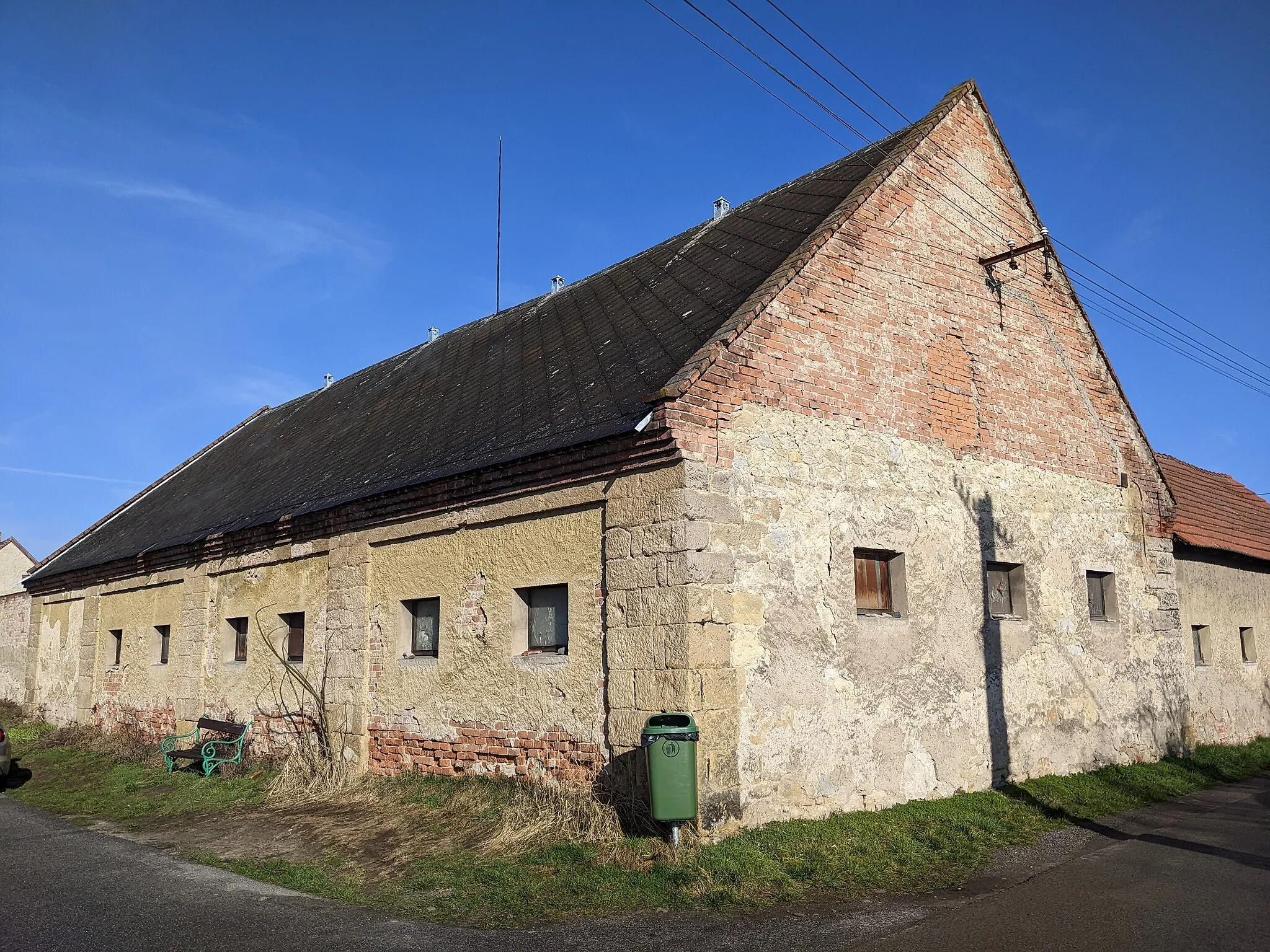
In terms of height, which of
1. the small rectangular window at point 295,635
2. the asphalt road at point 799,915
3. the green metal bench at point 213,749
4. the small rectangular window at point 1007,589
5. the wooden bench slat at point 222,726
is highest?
the small rectangular window at point 1007,589

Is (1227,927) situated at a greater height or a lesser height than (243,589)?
lesser

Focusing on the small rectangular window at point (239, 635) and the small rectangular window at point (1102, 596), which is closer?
the small rectangular window at point (1102, 596)

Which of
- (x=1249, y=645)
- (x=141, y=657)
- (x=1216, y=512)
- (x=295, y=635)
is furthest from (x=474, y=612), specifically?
(x=1216, y=512)

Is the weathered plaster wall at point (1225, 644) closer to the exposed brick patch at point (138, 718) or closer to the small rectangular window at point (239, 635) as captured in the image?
the small rectangular window at point (239, 635)

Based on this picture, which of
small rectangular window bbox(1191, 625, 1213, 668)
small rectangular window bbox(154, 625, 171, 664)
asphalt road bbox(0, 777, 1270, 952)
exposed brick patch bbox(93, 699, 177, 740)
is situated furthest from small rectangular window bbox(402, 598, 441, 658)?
small rectangular window bbox(1191, 625, 1213, 668)

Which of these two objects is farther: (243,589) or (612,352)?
(243,589)

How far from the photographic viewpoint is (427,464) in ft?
35.3

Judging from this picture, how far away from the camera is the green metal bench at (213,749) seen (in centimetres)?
1227

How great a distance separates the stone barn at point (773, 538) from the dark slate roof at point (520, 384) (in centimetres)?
8

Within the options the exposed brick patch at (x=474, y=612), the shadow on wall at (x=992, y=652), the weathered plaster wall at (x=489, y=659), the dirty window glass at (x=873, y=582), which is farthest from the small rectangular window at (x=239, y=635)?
the shadow on wall at (x=992, y=652)

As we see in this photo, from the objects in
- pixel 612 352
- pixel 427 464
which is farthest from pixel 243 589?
pixel 612 352

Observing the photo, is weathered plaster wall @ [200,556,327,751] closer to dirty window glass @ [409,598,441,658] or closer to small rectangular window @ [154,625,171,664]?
dirty window glass @ [409,598,441,658]

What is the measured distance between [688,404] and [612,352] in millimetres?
2876

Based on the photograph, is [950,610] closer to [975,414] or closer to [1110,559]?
[975,414]
